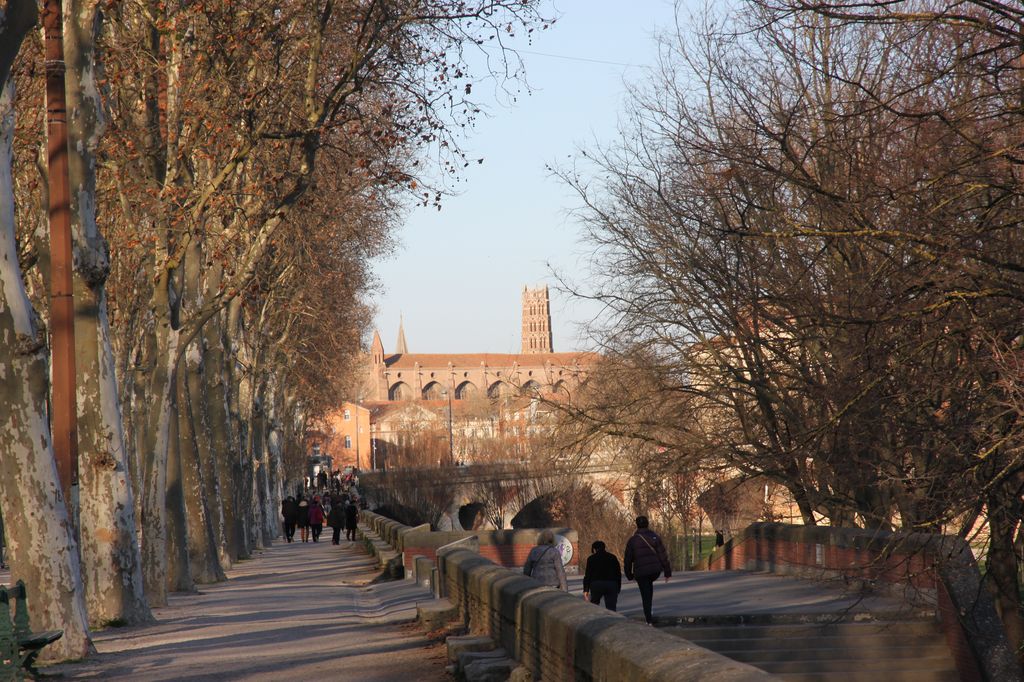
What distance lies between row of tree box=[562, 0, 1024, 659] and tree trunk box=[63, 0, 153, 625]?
7398 mm

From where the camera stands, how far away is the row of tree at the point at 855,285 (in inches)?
439

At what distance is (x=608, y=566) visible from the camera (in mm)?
18016

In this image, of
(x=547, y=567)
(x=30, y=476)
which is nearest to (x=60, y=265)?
(x=30, y=476)

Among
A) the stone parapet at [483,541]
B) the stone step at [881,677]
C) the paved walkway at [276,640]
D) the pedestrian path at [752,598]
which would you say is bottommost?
the stone step at [881,677]

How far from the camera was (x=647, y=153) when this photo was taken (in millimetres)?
27875

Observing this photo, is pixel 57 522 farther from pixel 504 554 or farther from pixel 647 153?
pixel 504 554

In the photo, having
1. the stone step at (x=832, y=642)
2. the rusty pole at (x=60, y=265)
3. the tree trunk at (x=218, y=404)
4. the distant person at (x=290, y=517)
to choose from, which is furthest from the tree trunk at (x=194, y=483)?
the distant person at (x=290, y=517)

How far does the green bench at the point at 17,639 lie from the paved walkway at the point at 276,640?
1.23 metres

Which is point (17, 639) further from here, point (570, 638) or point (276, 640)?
point (276, 640)

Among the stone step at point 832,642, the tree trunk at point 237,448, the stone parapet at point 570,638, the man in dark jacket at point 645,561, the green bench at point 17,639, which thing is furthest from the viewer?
the tree trunk at point 237,448

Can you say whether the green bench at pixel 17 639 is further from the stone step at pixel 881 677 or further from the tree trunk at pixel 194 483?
the tree trunk at pixel 194 483

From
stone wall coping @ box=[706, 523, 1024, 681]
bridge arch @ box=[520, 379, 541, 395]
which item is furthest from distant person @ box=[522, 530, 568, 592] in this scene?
bridge arch @ box=[520, 379, 541, 395]

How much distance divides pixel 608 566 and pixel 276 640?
452cm

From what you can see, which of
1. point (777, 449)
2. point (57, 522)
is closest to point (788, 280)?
point (777, 449)
